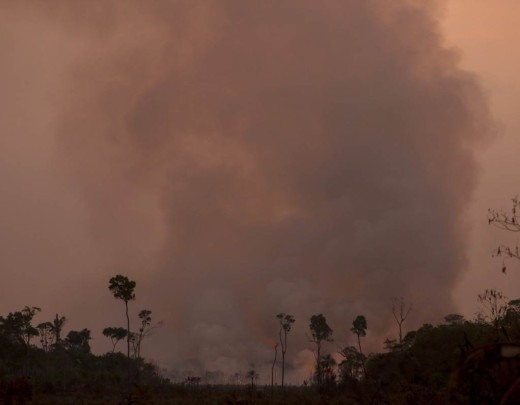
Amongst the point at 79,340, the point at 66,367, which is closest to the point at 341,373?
the point at 66,367

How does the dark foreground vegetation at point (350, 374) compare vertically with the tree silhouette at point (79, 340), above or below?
below

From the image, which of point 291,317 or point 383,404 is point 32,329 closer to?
point 291,317

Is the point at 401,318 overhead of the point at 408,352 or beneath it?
overhead

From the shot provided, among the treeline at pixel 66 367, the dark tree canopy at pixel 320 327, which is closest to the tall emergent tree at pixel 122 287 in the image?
the treeline at pixel 66 367

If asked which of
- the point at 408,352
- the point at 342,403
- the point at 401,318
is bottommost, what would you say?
the point at 342,403

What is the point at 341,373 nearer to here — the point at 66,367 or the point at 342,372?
the point at 342,372


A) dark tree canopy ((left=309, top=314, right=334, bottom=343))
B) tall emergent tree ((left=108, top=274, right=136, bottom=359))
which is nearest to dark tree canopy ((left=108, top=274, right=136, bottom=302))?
tall emergent tree ((left=108, top=274, right=136, bottom=359))

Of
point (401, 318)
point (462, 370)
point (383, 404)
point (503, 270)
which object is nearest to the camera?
point (462, 370)

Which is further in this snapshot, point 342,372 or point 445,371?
point 342,372

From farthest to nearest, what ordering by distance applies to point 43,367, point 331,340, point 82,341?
point 82,341, point 331,340, point 43,367

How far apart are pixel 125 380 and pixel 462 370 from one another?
348 ft

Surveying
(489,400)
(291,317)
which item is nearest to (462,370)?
(489,400)

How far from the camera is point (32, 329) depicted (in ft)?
354

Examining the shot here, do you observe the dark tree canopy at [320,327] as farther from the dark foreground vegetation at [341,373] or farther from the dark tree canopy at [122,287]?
the dark tree canopy at [122,287]
